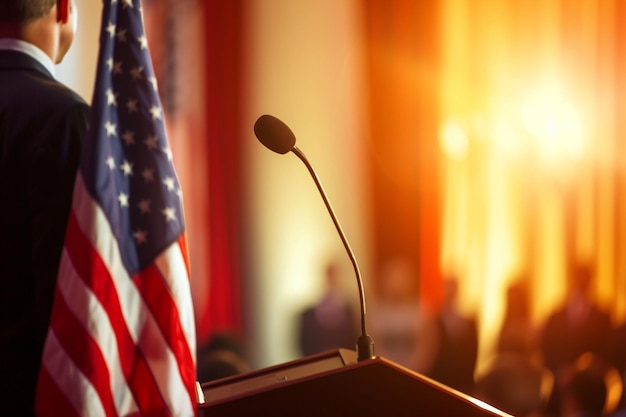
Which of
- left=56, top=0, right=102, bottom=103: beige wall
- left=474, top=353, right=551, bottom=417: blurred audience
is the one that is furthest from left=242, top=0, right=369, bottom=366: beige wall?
left=474, top=353, right=551, bottom=417: blurred audience

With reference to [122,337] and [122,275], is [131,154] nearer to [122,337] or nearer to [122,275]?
[122,275]

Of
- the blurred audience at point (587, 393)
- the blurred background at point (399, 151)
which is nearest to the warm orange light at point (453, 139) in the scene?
the blurred background at point (399, 151)

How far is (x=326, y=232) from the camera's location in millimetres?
9242

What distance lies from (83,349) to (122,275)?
0.56ft

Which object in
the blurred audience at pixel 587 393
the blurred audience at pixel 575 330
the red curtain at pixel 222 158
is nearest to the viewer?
the blurred audience at pixel 587 393

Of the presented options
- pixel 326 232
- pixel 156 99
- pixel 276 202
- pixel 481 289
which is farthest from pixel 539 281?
pixel 156 99

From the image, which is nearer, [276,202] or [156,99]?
[156,99]

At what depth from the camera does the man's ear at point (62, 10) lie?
6.54 feet

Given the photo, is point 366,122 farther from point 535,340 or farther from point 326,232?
point 535,340

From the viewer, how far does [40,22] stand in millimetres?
1968

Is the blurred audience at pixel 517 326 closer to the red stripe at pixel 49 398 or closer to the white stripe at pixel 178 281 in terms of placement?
the white stripe at pixel 178 281

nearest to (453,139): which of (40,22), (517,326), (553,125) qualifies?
(553,125)

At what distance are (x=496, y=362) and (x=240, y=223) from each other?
5500 millimetres

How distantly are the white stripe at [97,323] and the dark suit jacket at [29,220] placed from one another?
3 cm
